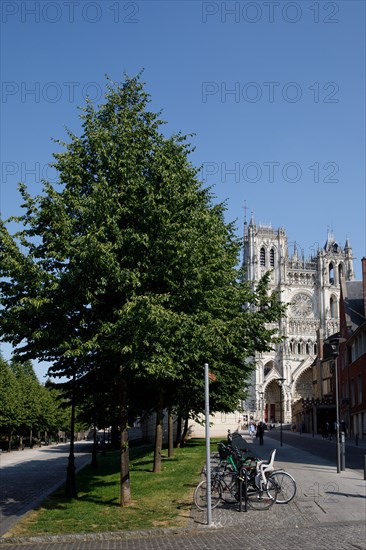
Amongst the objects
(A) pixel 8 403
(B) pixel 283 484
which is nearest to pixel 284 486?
(B) pixel 283 484

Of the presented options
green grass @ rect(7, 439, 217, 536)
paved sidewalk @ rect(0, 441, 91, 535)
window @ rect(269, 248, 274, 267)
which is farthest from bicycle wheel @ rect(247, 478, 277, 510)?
window @ rect(269, 248, 274, 267)

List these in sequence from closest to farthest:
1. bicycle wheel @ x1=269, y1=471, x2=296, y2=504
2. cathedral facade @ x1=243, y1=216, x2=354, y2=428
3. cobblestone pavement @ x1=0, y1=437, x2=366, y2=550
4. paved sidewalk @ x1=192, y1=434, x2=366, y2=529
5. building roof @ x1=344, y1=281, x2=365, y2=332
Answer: cobblestone pavement @ x1=0, y1=437, x2=366, y2=550 → paved sidewalk @ x1=192, y1=434, x2=366, y2=529 → bicycle wheel @ x1=269, y1=471, x2=296, y2=504 → building roof @ x1=344, y1=281, x2=365, y2=332 → cathedral facade @ x1=243, y1=216, x2=354, y2=428

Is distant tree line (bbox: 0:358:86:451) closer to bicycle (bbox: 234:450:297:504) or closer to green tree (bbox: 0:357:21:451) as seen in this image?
green tree (bbox: 0:357:21:451)

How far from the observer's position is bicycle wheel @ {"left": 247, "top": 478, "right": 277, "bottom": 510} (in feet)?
47.7

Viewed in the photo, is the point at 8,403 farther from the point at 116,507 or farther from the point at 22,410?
the point at 116,507

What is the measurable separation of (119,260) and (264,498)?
6.90m

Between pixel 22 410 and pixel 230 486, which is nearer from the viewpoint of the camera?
pixel 230 486

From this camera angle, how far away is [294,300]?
133 meters

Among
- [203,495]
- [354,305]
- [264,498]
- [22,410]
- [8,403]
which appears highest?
[354,305]

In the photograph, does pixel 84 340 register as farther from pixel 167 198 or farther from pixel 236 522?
pixel 236 522

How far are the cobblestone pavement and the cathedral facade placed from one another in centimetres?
10901

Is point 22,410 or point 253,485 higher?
point 22,410

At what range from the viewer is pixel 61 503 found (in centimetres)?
1792

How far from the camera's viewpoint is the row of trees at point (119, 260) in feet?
47.5
